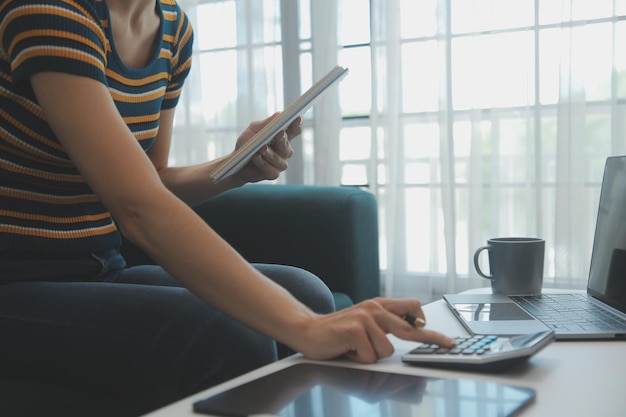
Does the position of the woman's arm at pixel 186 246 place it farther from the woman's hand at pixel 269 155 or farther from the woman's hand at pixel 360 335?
the woman's hand at pixel 269 155

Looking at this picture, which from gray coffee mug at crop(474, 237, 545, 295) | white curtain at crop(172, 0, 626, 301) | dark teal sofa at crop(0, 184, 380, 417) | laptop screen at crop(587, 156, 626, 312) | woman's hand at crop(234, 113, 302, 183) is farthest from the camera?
white curtain at crop(172, 0, 626, 301)

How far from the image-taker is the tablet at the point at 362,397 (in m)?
0.54

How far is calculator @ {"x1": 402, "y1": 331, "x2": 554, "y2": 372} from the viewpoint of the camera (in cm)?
63

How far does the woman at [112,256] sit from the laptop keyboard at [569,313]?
0.23m

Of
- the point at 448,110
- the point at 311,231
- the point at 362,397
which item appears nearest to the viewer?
the point at 362,397

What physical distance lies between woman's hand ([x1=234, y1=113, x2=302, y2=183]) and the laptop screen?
497 millimetres

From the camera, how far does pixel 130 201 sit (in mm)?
789

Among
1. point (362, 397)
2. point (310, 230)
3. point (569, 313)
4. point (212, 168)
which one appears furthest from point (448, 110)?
point (362, 397)

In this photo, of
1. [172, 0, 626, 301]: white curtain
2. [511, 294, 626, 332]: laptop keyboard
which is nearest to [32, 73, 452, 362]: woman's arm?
[511, 294, 626, 332]: laptop keyboard

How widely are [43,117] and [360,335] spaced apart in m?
0.60

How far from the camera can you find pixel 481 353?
25.6 inches

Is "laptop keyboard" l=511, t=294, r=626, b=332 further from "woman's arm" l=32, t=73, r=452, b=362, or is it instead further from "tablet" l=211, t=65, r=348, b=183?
"tablet" l=211, t=65, r=348, b=183

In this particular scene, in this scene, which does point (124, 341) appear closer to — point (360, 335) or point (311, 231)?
point (360, 335)

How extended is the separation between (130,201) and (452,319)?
443 mm
